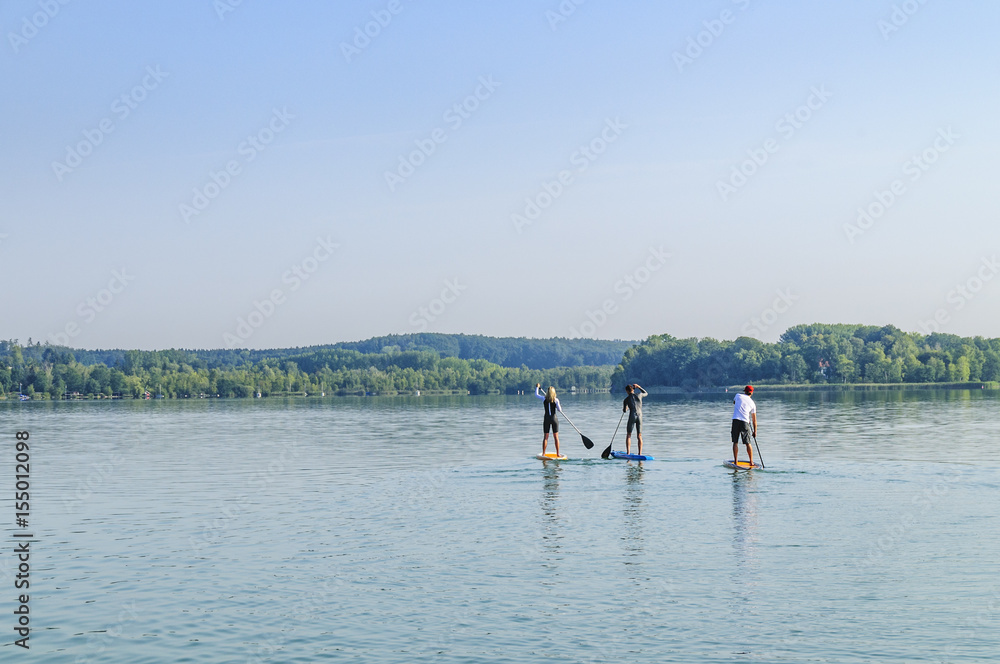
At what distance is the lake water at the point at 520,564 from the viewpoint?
32.8 ft

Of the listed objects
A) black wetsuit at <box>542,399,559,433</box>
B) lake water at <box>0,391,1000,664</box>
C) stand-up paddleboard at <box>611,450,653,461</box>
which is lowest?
lake water at <box>0,391,1000,664</box>

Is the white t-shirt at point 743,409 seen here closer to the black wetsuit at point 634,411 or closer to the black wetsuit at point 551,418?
the black wetsuit at point 634,411

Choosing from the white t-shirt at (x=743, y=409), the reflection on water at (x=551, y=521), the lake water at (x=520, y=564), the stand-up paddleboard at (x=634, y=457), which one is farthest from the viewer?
the stand-up paddleboard at (x=634, y=457)

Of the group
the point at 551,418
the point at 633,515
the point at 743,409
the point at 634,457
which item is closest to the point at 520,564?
the point at 633,515

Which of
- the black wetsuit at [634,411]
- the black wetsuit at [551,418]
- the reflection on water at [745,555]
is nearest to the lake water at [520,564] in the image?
the reflection on water at [745,555]

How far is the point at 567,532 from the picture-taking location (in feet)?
52.6

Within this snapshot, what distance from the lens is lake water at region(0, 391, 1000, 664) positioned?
10.0 metres

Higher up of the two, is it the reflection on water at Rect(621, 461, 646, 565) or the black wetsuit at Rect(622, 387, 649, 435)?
the black wetsuit at Rect(622, 387, 649, 435)

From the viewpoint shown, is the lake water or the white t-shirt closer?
the lake water

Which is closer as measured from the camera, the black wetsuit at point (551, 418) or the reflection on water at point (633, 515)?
the reflection on water at point (633, 515)

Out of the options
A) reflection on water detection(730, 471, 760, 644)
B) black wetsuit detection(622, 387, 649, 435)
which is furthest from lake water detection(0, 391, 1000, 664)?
black wetsuit detection(622, 387, 649, 435)

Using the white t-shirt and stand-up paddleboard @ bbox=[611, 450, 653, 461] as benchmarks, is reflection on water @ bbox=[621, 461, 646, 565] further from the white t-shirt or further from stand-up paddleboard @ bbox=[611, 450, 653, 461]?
the white t-shirt

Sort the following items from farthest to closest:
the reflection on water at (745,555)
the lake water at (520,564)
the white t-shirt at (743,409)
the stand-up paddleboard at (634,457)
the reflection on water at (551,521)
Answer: the stand-up paddleboard at (634,457)
the white t-shirt at (743,409)
the reflection on water at (551,521)
the reflection on water at (745,555)
the lake water at (520,564)

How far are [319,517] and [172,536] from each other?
112 inches
